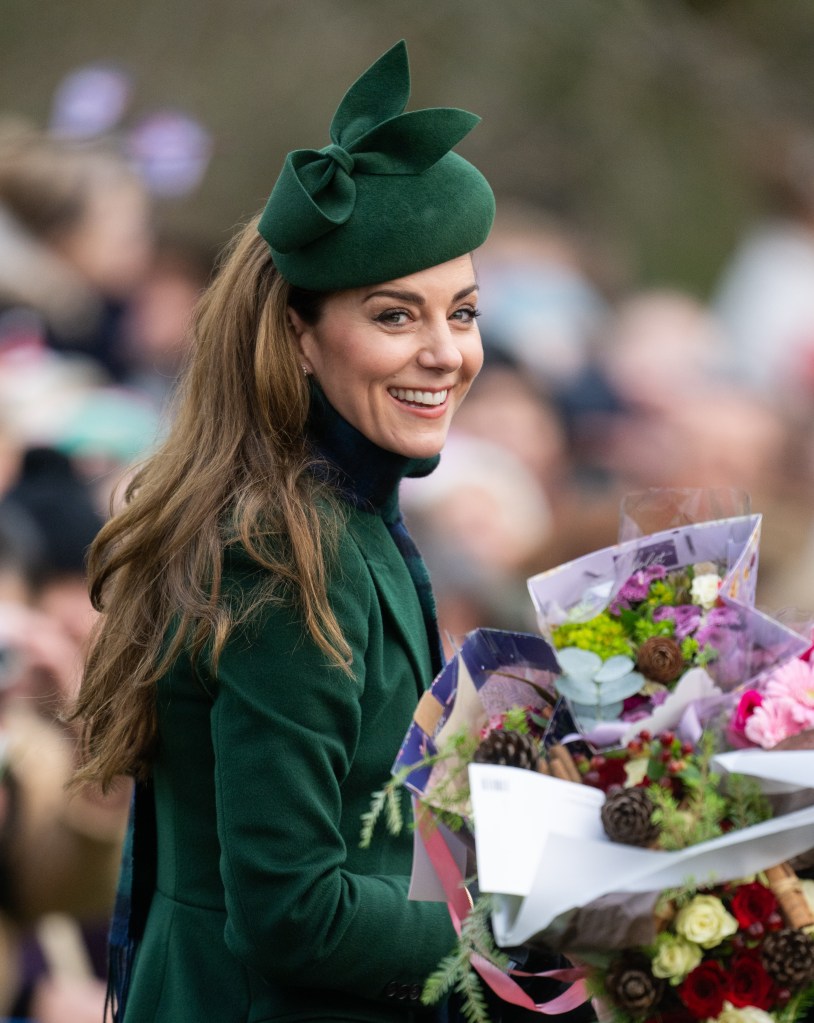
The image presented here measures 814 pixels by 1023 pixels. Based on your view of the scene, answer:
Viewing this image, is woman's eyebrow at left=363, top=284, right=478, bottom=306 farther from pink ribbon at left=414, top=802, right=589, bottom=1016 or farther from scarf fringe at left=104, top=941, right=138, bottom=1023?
scarf fringe at left=104, top=941, right=138, bottom=1023

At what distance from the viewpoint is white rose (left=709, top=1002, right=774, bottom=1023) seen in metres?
1.46

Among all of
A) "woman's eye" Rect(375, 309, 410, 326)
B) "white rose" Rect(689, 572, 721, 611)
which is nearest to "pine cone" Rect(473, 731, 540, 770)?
"white rose" Rect(689, 572, 721, 611)

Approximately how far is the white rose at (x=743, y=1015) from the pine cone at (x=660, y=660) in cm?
34

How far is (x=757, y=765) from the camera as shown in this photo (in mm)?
1484

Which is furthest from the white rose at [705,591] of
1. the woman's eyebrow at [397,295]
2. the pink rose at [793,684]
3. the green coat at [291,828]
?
the woman's eyebrow at [397,295]

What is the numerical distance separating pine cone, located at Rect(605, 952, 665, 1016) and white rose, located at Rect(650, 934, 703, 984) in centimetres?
1

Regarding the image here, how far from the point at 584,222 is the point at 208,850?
3087 mm

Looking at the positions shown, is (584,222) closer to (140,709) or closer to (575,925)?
(140,709)

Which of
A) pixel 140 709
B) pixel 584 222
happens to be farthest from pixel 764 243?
pixel 140 709

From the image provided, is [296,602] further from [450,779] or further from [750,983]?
[750,983]

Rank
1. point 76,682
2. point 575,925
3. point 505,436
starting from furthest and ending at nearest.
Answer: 1. point 505,436
2. point 76,682
3. point 575,925

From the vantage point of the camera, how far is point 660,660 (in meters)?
1.58

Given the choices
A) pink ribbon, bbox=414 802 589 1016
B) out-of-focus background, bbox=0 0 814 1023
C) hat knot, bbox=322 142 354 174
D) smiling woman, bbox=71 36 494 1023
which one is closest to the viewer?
pink ribbon, bbox=414 802 589 1016

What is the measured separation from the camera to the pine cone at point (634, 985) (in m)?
1.48
